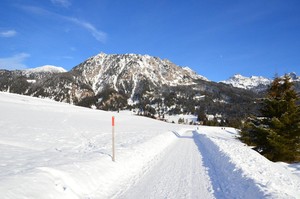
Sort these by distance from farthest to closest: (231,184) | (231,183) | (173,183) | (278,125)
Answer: (278,125) → (173,183) → (231,183) → (231,184)

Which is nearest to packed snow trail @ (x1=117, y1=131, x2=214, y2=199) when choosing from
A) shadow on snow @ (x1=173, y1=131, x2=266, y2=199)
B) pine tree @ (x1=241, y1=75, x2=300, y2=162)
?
shadow on snow @ (x1=173, y1=131, x2=266, y2=199)

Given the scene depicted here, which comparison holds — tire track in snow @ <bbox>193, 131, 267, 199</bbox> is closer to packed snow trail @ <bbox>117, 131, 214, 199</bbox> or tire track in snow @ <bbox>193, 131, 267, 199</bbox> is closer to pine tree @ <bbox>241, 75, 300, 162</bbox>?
packed snow trail @ <bbox>117, 131, 214, 199</bbox>

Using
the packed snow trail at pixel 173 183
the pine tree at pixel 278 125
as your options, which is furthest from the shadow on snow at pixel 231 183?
the pine tree at pixel 278 125

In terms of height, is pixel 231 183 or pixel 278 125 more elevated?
pixel 278 125

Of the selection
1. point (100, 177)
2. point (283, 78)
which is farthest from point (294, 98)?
point (100, 177)

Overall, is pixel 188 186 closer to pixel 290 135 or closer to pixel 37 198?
pixel 37 198

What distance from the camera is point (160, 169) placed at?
1272cm

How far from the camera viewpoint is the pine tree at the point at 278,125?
20.9m

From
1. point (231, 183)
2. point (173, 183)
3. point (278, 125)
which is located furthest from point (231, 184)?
point (278, 125)

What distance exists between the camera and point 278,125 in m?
21.0

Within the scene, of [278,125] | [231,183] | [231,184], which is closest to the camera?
[231,184]

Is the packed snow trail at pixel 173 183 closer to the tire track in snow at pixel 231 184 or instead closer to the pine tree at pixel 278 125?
the tire track in snow at pixel 231 184

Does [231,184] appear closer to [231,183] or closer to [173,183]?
[231,183]

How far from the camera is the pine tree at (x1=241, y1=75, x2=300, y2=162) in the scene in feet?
68.5
